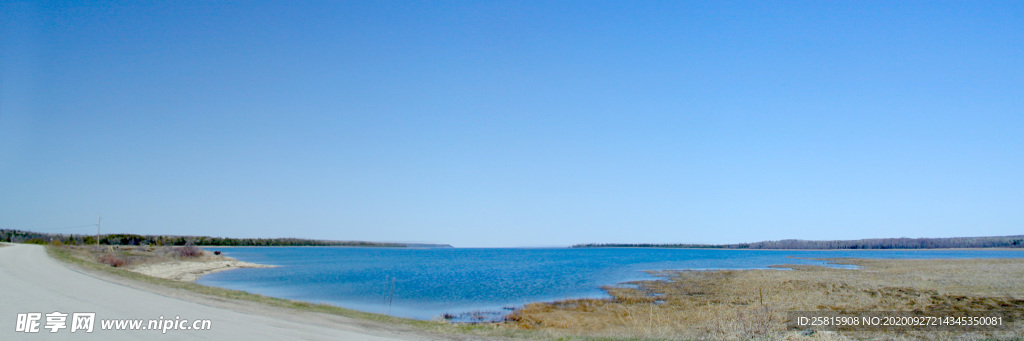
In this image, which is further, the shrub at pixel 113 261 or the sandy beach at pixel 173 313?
the shrub at pixel 113 261

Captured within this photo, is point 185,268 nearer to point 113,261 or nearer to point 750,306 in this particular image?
point 113,261

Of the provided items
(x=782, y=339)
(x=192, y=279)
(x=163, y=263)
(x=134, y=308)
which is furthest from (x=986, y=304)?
(x=163, y=263)

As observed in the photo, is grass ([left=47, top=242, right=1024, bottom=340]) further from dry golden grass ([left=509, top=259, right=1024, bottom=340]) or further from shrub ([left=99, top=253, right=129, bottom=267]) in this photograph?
shrub ([left=99, top=253, right=129, bottom=267])

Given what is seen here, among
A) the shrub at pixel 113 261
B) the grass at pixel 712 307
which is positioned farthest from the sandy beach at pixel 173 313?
the shrub at pixel 113 261

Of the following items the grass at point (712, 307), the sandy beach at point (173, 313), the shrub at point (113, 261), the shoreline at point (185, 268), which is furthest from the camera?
the shrub at point (113, 261)

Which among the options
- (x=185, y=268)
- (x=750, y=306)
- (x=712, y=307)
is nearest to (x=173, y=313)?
(x=712, y=307)

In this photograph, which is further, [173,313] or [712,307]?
[712,307]

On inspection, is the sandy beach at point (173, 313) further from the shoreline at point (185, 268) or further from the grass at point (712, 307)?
the shoreline at point (185, 268)

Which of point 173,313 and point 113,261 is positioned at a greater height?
point 173,313

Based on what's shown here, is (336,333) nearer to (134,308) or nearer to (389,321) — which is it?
(389,321)

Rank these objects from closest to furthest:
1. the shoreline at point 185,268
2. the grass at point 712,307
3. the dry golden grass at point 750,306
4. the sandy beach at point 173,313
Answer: the sandy beach at point 173,313
the grass at point 712,307
the dry golden grass at point 750,306
the shoreline at point 185,268

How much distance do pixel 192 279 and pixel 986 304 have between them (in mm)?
46857

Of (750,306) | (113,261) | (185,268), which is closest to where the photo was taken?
(750,306)

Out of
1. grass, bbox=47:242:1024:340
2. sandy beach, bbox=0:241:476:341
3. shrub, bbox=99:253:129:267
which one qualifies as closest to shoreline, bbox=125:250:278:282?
shrub, bbox=99:253:129:267
